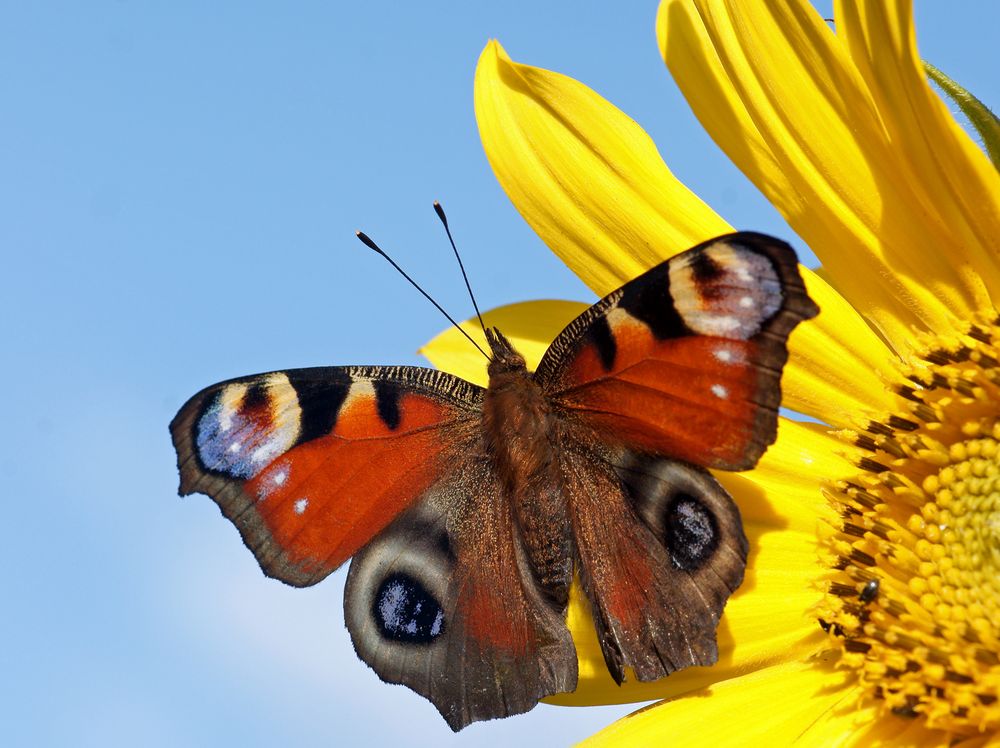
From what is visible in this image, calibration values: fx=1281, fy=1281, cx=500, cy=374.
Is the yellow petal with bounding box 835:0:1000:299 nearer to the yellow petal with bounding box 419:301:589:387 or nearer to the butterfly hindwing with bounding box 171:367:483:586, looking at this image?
the yellow petal with bounding box 419:301:589:387

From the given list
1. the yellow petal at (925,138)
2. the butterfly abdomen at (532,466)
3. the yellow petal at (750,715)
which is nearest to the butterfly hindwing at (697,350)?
the butterfly abdomen at (532,466)

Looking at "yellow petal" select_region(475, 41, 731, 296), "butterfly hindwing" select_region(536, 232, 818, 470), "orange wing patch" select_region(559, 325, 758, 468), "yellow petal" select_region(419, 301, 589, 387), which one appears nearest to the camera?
"butterfly hindwing" select_region(536, 232, 818, 470)

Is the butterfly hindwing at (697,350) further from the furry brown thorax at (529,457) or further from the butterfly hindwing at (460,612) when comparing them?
the butterfly hindwing at (460,612)

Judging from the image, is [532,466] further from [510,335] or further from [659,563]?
[510,335]

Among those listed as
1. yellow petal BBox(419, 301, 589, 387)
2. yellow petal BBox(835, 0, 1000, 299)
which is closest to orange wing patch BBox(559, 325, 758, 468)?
yellow petal BBox(419, 301, 589, 387)

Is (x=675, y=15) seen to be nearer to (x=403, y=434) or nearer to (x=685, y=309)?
(x=685, y=309)

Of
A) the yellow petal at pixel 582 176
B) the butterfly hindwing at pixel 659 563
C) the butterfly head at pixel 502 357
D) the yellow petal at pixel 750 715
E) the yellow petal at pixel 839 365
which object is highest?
the yellow petal at pixel 582 176
